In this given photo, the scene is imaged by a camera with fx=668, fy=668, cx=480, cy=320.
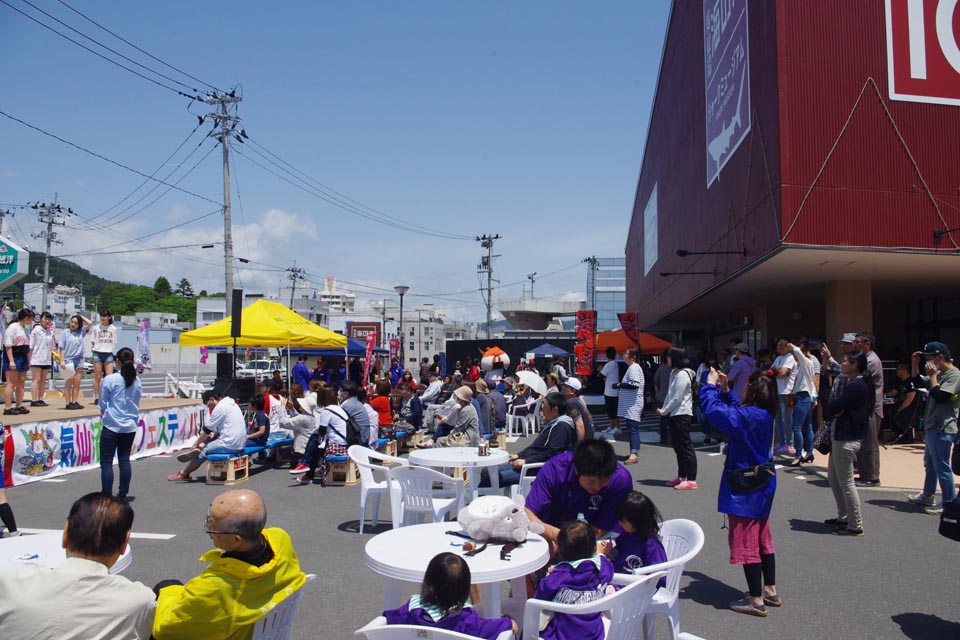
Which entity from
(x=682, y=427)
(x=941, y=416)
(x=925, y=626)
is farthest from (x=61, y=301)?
(x=925, y=626)

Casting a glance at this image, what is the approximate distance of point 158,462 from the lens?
36.4 feet

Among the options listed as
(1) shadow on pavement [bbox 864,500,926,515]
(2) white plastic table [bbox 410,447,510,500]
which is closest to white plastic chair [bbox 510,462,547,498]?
(2) white plastic table [bbox 410,447,510,500]

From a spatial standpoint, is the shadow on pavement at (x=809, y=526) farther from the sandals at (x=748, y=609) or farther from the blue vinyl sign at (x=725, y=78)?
the blue vinyl sign at (x=725, y=78)

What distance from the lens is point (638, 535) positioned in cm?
374

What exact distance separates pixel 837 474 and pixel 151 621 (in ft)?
19.0

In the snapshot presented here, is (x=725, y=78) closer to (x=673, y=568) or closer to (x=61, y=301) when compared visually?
(x=673, y=568)

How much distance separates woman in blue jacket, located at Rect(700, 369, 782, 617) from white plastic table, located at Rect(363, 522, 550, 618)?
60.5 inches

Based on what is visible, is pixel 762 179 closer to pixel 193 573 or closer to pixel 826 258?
pixel 826 258

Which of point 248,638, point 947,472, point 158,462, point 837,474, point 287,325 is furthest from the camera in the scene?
point 287,325

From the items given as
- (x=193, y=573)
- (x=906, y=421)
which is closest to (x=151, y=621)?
(x=193, y=573)

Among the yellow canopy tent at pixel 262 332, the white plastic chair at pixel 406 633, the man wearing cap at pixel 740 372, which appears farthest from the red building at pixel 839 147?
the white plastic chair at pixel 406 633

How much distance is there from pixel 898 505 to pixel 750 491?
13.8ft

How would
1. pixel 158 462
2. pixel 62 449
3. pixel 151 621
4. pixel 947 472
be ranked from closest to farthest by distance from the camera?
1. pixel 151 621
2. pixel 947 472
3. pixel 62 449
4. pixel 158 462

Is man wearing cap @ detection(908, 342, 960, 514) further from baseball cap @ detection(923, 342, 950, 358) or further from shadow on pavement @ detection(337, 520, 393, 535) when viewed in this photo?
shadow on pavement @ detection(337, 520, 393, 535)
